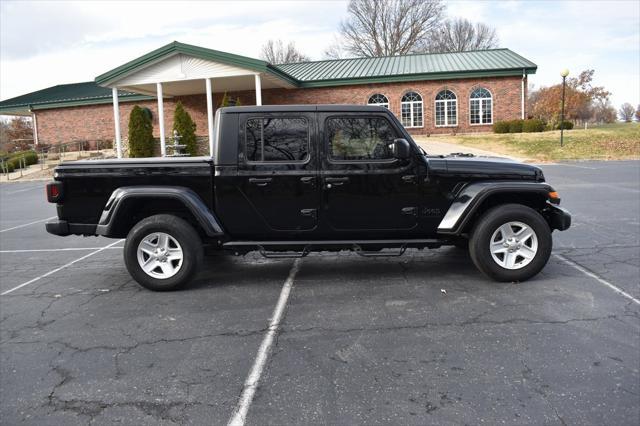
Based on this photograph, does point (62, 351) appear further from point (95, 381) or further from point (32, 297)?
point (32, 297)

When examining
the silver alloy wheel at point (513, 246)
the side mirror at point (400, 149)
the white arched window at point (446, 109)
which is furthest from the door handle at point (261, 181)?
the white arched window at point (446, 109)

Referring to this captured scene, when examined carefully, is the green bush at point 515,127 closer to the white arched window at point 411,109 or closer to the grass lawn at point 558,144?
the grass lawn at point 558,144

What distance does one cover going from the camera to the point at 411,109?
3325cm

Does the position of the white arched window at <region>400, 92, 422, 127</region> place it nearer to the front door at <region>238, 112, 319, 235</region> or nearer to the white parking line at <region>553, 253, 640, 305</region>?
the white parking line at <region>553, 253, 640, 305</region>

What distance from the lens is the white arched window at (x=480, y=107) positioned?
1282 inches

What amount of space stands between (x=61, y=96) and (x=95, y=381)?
40199 mm

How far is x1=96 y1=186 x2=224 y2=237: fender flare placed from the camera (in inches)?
213

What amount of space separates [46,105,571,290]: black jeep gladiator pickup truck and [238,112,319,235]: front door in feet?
0.03

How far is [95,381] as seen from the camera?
3.61 m

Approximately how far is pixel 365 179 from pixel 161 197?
212cm

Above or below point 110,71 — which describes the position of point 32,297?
below

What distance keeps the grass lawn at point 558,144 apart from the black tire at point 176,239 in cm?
2184

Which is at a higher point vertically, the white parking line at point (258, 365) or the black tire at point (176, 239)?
the black tire at point (176, 239)

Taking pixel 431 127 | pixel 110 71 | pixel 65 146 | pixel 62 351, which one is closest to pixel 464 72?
pixel 431 127
